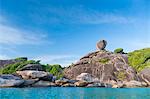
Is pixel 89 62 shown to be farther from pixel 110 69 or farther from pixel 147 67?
pixel 147 67

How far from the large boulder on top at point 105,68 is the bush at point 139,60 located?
2.40 metres

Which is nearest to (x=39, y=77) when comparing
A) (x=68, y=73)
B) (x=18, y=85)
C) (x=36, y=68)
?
(x=18, y=85)

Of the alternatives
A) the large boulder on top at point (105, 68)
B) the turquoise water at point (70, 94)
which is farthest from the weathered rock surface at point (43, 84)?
the large boulder on top at point (105, 68)

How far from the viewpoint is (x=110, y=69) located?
84.6 meters

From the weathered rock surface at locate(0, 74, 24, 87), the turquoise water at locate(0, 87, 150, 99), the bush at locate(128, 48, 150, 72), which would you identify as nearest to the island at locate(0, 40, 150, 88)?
the bush at locate(128, 48, 150, 72)

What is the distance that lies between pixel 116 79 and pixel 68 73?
16.1 metres

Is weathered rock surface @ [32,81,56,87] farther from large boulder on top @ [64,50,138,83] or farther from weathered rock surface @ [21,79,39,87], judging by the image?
large boulder on top @ [64,50,138,83]

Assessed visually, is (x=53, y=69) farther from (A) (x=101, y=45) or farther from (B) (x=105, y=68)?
(A) (x=101, y=45)

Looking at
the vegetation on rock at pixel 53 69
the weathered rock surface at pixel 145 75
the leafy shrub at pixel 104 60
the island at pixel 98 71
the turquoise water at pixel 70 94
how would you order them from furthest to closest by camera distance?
the vegetation on rock at pixel 53 69
the leafy shrub at pixel 104 60
the weathered rock surface at pixel 145 75
the island at pixel 98 71
the turquoise water at pixel 70 94

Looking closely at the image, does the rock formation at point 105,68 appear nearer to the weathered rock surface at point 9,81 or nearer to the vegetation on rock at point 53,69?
the vegetation on rock at point 53,69

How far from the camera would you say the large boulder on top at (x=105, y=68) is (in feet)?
268

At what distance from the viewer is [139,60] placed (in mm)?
91188

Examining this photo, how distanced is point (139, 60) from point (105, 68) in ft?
45.3

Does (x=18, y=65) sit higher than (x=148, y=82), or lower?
higher
